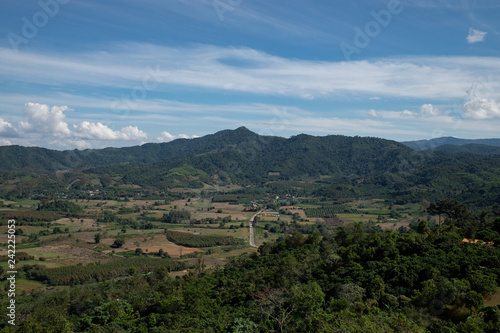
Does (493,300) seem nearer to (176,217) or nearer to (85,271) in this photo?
(85,271)

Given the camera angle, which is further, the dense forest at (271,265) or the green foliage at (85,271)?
the green foliage at (85,271)

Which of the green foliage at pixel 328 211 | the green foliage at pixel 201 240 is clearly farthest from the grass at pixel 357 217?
the green foliage at pixel 201 240

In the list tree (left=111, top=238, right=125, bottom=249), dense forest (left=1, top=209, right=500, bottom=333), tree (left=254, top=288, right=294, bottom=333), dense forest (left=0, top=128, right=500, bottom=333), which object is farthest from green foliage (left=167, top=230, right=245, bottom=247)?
tree (left=254, top=288, right=294, bottom=333)

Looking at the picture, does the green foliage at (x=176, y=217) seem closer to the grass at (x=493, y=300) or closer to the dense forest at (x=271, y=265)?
the dense forest at (x=271, y=265)

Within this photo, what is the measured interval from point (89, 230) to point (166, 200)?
56544mm

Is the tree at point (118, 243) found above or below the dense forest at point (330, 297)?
below

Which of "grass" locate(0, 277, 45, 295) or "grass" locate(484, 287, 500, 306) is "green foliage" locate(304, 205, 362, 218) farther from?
"grass" locate(484, 287, 500, 306)

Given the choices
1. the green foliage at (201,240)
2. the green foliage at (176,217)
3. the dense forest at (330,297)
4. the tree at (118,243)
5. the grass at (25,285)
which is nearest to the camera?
the dense forest at (330,297)

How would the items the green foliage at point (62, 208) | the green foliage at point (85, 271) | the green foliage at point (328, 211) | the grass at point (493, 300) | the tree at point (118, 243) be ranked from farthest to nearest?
the green foliage at point (62, 208) → the green foliage at point (328, 211) → the tree at point (118, 243) → the green foliage at point (85, 271) → the grass at point (493, 300)

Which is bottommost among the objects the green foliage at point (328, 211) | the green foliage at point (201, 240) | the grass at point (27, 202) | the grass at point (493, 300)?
the green foliage at point (201, 240)

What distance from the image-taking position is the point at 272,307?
22703 millimetres

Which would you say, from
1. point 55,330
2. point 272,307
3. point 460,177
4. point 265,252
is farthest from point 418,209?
point 55,330

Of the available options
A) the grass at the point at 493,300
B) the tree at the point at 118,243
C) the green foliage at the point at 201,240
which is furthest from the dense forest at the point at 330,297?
the green foliage at the point at 201,240

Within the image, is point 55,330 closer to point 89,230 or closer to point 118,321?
Result: point 118,321
